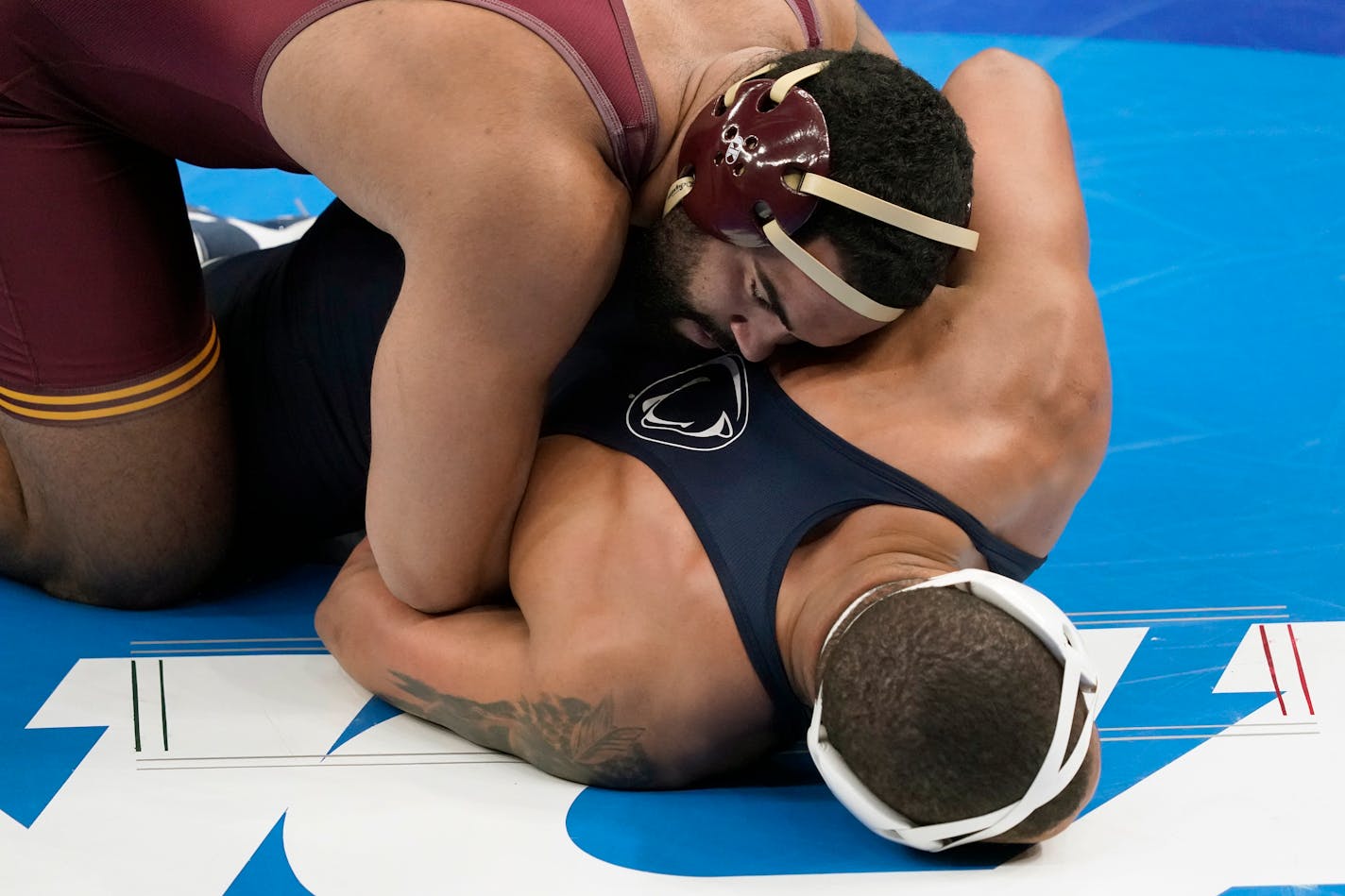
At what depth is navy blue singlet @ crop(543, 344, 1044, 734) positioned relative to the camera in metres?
2.36

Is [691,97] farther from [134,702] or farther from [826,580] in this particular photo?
[134,702]

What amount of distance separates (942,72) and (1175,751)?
343 cm

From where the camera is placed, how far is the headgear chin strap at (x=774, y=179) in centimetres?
233

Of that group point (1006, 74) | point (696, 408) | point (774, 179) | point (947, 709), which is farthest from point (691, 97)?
point (947, 709)

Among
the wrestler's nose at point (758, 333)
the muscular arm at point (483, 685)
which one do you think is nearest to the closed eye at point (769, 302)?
the wrestler's nose at point (758, 333)

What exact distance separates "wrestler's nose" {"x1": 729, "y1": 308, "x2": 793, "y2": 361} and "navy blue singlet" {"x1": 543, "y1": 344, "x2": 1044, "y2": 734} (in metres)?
0.06

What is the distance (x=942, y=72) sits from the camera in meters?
5.38

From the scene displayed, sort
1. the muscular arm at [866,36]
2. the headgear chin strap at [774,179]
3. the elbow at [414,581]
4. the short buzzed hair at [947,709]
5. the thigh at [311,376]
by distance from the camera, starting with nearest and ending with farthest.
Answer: the short buzzed hair at [947,709] → the headgear chin strap at [774,179] → the elbow at [414,581] → the thigh at [311,376] → the muscular arm at [866,36]

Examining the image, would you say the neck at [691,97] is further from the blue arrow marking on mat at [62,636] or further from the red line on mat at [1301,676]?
the red line on mat at [1301,676]

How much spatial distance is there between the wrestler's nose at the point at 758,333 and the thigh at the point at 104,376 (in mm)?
1130

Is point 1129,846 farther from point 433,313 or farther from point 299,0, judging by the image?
point 299,0

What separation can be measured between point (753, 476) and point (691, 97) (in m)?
0.67

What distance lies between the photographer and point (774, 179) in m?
2.33

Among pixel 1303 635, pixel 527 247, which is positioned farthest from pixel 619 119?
pixel 1303 635
